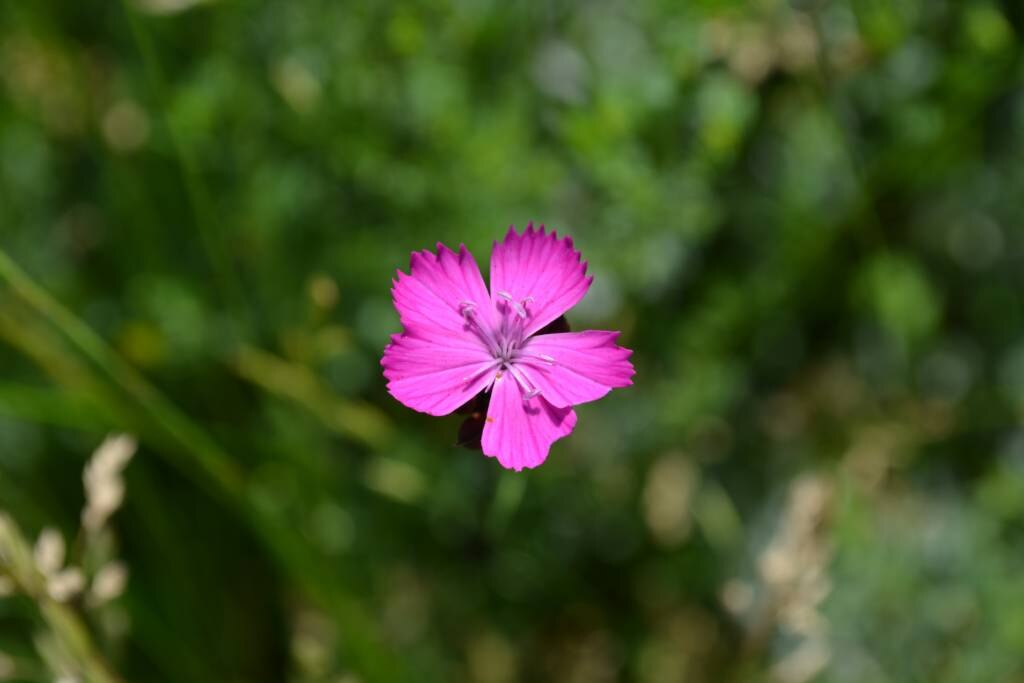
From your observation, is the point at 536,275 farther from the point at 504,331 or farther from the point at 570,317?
the point at 570,317

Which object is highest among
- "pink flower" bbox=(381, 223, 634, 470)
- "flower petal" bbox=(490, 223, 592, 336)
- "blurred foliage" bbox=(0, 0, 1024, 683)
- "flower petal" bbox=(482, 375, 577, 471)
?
"blurred foliage" bbox=(0, 0, 1024, 683)

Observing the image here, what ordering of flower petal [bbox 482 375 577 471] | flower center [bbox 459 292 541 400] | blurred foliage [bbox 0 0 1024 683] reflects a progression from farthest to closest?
blurred foliage [bbox 0 0 1024 683]
flower center [bbox 459 292 541 400]
flower petal [bbox 482 375 577 471]

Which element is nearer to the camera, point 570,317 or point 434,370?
point 434,370

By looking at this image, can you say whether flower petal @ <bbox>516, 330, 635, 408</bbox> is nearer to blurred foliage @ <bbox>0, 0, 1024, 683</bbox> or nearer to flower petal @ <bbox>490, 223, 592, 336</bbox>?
flower petal @ <bbox>490, 223, 592, 336</bbox>

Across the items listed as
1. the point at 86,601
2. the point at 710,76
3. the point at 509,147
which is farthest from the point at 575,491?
the point at 86,601

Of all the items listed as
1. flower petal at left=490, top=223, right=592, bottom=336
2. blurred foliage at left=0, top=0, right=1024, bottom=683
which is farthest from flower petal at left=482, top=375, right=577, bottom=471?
blurred foliage at left=0, top=0, right=1024, bottom=683

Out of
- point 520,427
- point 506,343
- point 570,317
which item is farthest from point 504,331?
point 570,317
